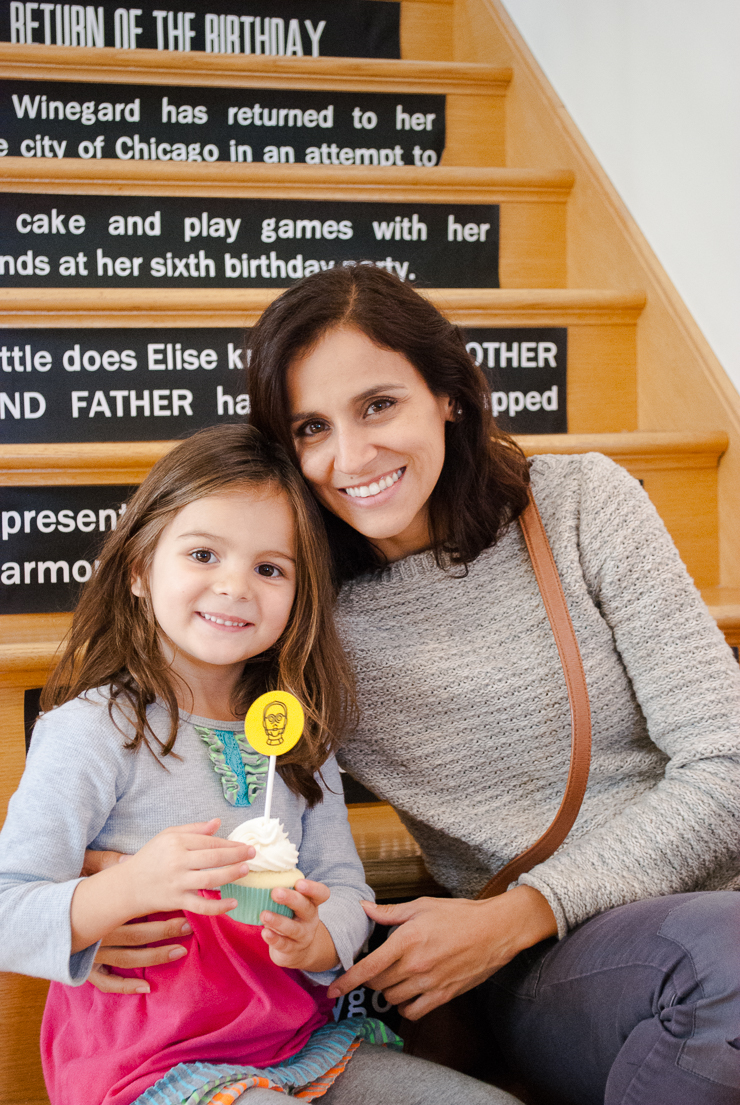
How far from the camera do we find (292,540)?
41.9 inches

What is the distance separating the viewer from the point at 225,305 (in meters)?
1.59

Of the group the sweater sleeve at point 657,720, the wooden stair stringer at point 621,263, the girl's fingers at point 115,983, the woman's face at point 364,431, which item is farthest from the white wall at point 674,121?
the girl's fingers at point 115,983

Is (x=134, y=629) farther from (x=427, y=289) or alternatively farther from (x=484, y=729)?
(x=427, y=289)

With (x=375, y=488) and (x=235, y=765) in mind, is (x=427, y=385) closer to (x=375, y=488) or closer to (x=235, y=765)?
(x=375, y=488)

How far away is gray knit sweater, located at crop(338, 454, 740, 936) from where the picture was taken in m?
1.09

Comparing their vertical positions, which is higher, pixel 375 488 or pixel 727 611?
pixel 375 488

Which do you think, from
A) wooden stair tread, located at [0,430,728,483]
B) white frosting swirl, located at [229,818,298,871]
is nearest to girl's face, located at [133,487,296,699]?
white frosting swirl, located at [229,818,298,871]

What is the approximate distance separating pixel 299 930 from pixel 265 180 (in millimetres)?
1470

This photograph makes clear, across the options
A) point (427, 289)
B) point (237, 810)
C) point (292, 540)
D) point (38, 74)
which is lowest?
point (237, 810)

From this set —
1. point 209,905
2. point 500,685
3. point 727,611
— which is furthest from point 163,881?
point 727,611

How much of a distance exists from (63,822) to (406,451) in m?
0.56

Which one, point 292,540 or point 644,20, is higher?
point 644,20

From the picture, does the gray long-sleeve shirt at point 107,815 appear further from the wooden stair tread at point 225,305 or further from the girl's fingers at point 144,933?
the wooden stair tread at point 225,305

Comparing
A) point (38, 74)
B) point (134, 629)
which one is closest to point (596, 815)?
point (134, 629)
